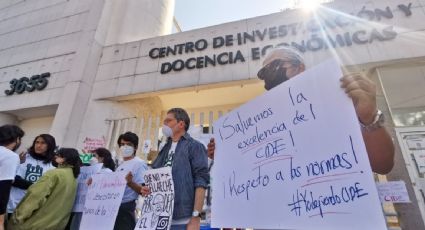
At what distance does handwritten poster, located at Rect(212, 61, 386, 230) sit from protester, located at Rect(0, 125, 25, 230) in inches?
70.6

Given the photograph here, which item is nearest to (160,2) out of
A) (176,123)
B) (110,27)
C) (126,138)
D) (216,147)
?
(110,27)

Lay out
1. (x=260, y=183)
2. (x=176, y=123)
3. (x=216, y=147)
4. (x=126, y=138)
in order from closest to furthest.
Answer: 1. (x=260, y=183)
2. (x=216, y=147)
3. (x=176, y=123)
4. (x=126, y=138)

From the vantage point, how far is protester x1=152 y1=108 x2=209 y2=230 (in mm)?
1852

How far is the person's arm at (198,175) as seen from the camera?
1.84 metres

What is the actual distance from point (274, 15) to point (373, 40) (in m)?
2.20

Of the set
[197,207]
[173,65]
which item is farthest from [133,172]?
[173,65]

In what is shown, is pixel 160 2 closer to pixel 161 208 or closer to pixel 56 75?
pixel 56 75

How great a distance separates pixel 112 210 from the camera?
244cm

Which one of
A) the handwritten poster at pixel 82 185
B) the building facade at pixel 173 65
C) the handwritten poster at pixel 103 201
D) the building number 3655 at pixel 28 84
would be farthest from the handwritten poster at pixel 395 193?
the building number 3655 at pixel 28 84

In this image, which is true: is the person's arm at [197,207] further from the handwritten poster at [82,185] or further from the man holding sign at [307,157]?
the handwritten poster at [82,185]

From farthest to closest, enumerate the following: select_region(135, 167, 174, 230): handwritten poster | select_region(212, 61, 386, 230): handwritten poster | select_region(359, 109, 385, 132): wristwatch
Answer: select_region(135, 167, 174, 230): handwritten poster
select_region(359, 109, 385, 132): wristwatch
select_region(212, 61, 386, 230): handwritten poster

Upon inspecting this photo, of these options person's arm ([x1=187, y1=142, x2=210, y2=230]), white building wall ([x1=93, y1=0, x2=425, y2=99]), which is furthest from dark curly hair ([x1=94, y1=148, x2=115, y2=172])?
white building wall ([x1=93, y1=0, x2=425, y2=99])

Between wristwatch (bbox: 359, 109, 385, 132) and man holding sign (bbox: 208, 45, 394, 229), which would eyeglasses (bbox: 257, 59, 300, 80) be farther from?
wristwatch (bbox: 359, 109, 385, 132)

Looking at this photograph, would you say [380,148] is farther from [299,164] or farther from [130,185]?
[130,185]
